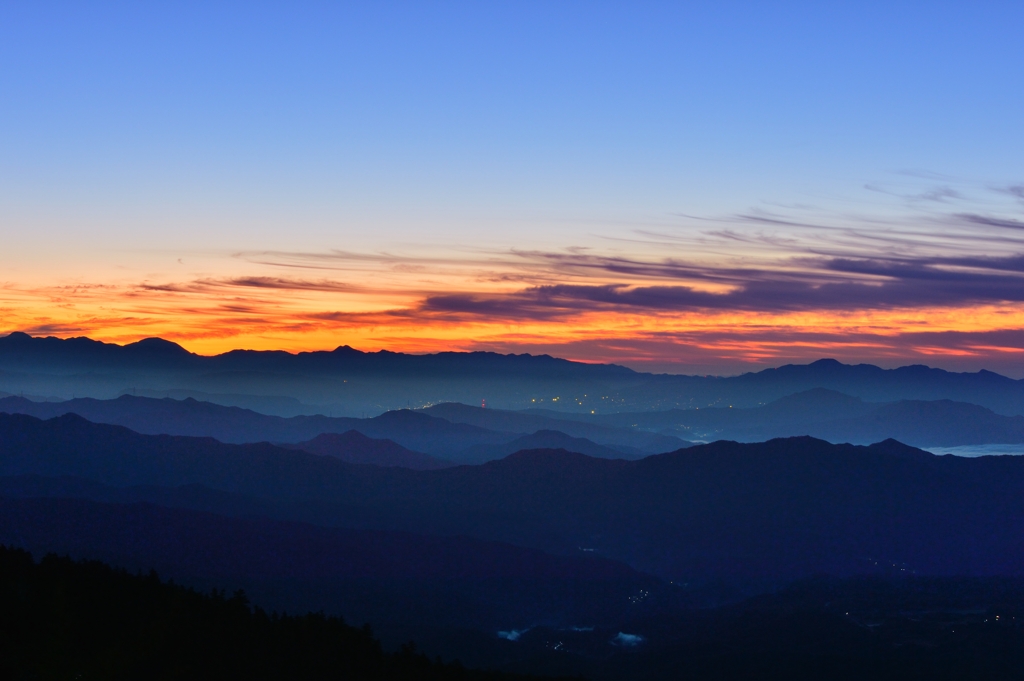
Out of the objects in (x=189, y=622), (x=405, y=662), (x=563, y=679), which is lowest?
(x=563, y=679)

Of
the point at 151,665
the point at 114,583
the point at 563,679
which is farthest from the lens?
the point at 563,679

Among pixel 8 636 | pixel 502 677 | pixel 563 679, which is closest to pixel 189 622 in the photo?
pixel 8 636

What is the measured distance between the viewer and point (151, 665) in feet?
408

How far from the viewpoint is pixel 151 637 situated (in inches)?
5217

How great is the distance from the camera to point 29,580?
5733 inches

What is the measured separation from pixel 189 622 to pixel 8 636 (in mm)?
35149

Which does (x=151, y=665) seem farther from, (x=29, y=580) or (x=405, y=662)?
(x=405, y=662)

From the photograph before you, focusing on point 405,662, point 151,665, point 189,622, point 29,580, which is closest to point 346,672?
point 405,662

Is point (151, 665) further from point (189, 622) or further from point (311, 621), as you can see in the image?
point (311, 621)

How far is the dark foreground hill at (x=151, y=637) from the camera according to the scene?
4589 inches

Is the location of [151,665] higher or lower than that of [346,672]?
higher

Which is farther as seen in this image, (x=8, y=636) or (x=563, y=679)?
(x=563, y=679)

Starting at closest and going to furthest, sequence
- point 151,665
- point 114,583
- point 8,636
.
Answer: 1. point 8,636
2. point 151,665
3. point 114,583

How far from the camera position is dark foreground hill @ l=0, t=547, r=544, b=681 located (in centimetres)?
11656
